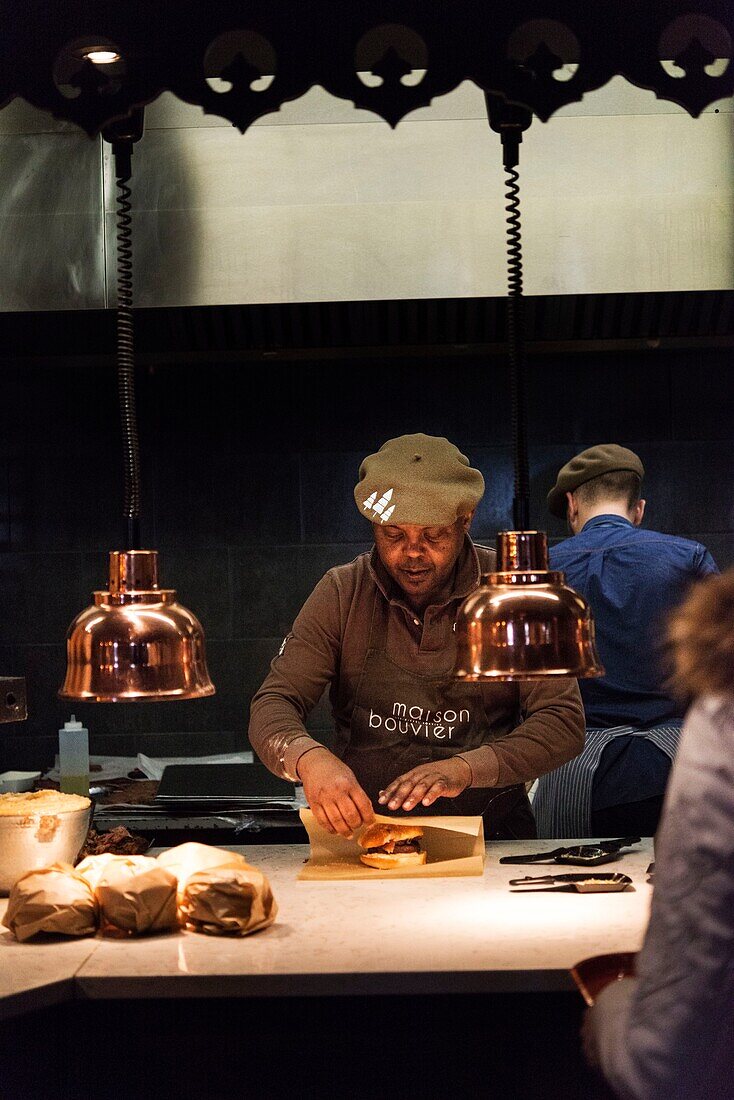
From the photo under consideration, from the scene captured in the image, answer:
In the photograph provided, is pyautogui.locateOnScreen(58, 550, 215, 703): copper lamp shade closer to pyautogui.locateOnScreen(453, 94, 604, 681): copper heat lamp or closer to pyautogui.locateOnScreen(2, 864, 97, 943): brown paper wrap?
pyautogui.locateOnScreen(2, 864, 97, 943): brown paper wrap

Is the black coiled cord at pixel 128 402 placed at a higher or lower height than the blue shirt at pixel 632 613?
higher

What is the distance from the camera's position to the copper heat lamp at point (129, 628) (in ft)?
7.11

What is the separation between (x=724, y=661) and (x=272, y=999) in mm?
1024

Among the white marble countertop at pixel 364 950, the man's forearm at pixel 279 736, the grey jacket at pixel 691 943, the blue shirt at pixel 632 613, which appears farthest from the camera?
the blue shirt at pixel 632 613

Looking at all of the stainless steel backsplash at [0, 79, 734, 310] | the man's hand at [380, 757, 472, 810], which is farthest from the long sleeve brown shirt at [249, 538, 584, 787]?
the stainless steel backsplash at [0, 79, 734, 310]

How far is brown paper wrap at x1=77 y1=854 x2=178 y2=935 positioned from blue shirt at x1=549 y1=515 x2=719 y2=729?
5.58ft

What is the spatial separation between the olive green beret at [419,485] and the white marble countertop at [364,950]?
0.84 meters

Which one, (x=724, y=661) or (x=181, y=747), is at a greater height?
(x=724, y=661)

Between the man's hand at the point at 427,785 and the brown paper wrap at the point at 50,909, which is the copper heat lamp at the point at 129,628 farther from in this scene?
the man's hand at the point at 427,785

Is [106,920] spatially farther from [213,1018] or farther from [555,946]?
[555,946]

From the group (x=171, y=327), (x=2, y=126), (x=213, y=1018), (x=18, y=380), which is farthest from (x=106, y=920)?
(x=18, y=380)

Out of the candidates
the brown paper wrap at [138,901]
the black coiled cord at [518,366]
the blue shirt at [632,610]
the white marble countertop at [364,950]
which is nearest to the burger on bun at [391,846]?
the white marble countertop at [364,950]

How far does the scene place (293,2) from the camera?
1.96 metres

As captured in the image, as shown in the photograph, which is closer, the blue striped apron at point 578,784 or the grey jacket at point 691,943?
the grey jacket at point 691,943
